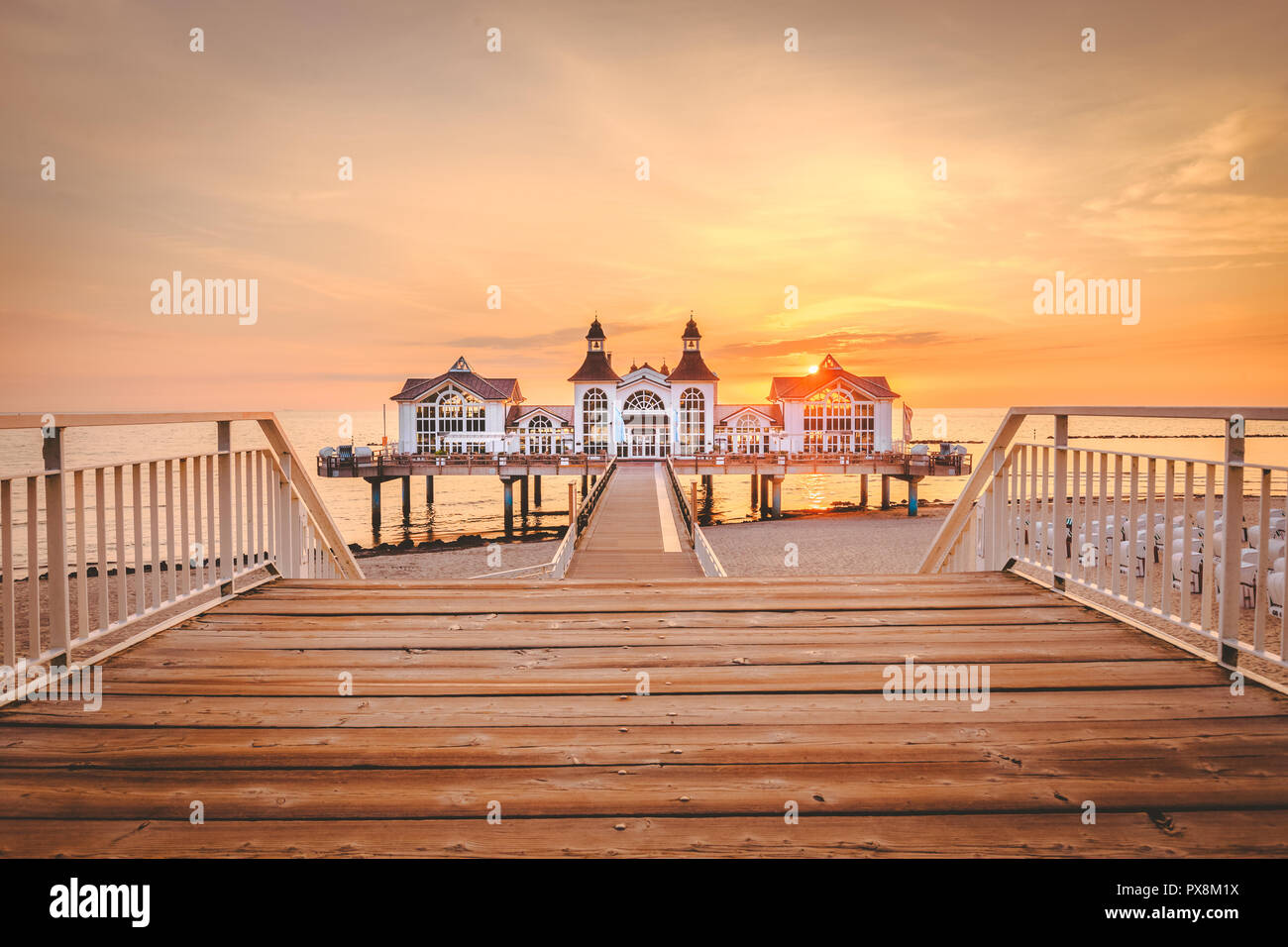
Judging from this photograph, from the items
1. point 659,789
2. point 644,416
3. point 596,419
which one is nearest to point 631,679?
point 659,789

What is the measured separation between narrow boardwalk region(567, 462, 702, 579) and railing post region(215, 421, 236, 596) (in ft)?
19.0

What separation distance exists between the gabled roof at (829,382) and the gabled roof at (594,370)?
1030 cm

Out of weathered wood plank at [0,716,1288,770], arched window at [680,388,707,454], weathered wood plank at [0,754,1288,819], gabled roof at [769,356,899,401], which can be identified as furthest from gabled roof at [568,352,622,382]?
weathered wood plank at [0,754,1288,819]

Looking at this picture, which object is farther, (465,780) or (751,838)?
(465,780)

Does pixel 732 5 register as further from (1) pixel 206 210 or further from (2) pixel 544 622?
(1) pixel 206 210

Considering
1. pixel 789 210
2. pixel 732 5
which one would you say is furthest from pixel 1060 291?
pixel 789 210

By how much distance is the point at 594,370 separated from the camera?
38.2 metres

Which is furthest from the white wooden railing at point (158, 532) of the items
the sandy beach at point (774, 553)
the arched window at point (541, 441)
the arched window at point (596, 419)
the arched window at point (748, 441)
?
the arched window at point (748, 441)

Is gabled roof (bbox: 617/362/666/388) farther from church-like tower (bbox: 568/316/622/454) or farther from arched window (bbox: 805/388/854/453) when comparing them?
arched window (bbox: 805/388/854/453)

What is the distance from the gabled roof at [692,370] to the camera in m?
38.2

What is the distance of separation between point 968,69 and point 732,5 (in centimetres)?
483

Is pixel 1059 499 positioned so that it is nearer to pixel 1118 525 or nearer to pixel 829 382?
pixel 1118 525

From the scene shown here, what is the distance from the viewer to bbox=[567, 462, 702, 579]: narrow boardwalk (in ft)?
33.1

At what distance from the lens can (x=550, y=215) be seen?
26.5 m
